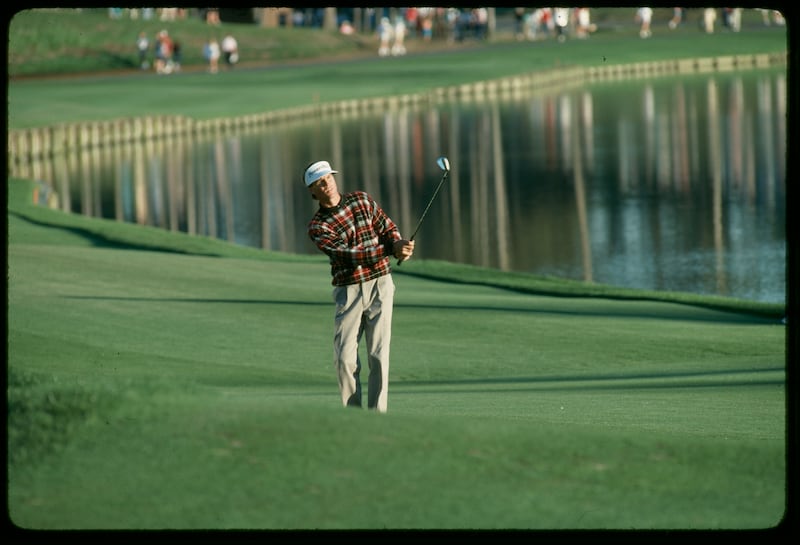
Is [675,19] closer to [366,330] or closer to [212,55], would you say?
[212,55]

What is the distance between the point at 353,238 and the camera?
902cm

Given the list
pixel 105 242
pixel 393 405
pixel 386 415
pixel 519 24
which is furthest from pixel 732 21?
pixel 386 415

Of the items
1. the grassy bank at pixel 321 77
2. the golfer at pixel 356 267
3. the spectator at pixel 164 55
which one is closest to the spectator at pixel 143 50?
the spectator at pixel 164 55

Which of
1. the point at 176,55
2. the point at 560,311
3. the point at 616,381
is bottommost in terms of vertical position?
the point at 560,311

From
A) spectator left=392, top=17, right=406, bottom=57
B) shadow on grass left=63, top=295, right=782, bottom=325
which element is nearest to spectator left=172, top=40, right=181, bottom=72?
spectator left=392, top=17, right=406, bottom=57

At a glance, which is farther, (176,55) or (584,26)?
(584,26)

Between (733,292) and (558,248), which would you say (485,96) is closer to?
(558,248)

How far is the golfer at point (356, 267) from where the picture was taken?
8930 mm

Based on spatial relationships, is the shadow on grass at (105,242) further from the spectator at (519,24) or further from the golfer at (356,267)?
the spectator at (519,24)

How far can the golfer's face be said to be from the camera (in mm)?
8797

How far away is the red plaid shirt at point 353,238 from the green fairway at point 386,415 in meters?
1.00

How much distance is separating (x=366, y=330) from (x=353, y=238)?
637 millimetres

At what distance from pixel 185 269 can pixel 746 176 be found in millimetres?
27058

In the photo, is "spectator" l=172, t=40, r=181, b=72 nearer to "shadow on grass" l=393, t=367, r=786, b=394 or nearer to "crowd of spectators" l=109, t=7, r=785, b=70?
"crowd of spectators" l=109, t=7, r=785, b=70
